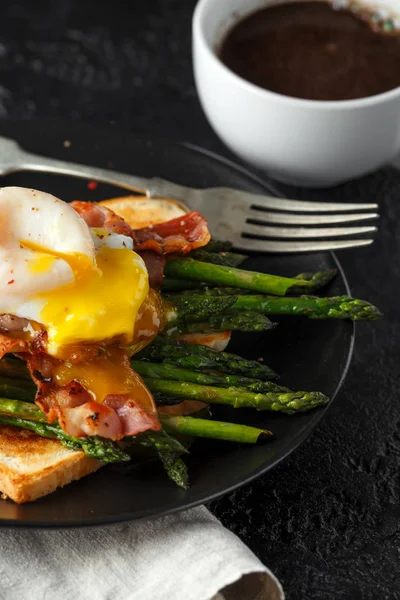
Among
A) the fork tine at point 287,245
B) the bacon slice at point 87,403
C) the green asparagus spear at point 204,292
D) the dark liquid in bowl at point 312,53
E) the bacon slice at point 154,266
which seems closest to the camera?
the bacon slice at point 87,403

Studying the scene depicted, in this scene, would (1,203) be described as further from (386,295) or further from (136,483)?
(386,295)

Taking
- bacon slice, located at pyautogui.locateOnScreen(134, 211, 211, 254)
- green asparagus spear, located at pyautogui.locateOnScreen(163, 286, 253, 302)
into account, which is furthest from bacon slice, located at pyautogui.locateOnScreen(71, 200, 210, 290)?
green asparagus spear, located at pyautogui.locateOnScreen(163, 286, 253, 302)

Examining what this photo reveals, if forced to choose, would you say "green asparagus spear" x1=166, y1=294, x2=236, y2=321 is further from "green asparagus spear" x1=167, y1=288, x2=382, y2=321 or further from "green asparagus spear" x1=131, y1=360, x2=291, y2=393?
"green asparagus spear" x1=131, y1=360, x2=291, y2=393

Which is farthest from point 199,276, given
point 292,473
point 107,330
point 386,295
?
point 386,295

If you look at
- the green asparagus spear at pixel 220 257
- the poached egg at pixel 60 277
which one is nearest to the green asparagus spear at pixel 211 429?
the poached egg at pixel 60 277

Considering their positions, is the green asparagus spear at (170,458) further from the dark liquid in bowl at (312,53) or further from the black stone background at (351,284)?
the dark liquid in bowl at (312,53)

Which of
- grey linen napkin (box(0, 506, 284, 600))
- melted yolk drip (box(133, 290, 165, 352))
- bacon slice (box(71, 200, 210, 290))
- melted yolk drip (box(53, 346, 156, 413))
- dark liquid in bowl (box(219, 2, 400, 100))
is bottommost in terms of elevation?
grey linen napkin (box(0, 506, 284, 600))

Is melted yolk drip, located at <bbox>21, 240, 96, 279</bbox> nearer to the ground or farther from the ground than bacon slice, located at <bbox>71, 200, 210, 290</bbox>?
farther from the ground
